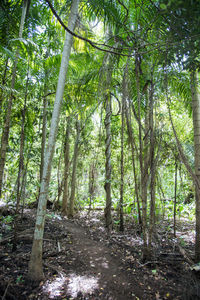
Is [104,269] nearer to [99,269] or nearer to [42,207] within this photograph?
[99,269]

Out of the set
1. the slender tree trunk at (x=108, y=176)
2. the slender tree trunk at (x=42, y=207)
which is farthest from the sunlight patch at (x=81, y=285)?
the slender tree trunk at (x=108, y=176)

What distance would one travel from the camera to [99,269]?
316 centimetres

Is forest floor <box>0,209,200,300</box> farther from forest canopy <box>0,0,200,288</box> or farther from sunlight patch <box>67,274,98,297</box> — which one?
forest canopy <box>0,0,200,288</box>

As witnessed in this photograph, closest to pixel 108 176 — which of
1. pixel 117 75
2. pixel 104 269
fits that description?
pixel 104 269

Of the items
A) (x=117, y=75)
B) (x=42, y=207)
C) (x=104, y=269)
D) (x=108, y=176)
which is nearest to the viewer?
(x=42, y=207)

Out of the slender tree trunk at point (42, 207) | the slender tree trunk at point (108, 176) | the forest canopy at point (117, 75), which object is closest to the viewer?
the forest canopy at point (117, 75)

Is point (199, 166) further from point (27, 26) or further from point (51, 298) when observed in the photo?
point (27, 26)

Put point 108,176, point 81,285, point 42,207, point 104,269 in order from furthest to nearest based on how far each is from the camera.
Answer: point 108,176, point 104,269, point 81,285, point 42,207

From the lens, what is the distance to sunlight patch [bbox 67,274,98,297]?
2490 millimetres

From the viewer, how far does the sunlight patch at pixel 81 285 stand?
2.49 m

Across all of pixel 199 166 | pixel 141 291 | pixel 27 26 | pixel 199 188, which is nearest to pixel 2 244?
pixel 141 291

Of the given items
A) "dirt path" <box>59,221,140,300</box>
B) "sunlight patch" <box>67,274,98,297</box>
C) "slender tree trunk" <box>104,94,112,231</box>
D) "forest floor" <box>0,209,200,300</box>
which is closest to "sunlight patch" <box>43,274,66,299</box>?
"forest floor" <box>0,209,200,300</box>

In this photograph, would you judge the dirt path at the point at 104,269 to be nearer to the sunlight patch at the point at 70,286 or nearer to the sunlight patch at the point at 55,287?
the sunlight patch at the point at 70,286

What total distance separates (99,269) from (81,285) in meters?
0.60
